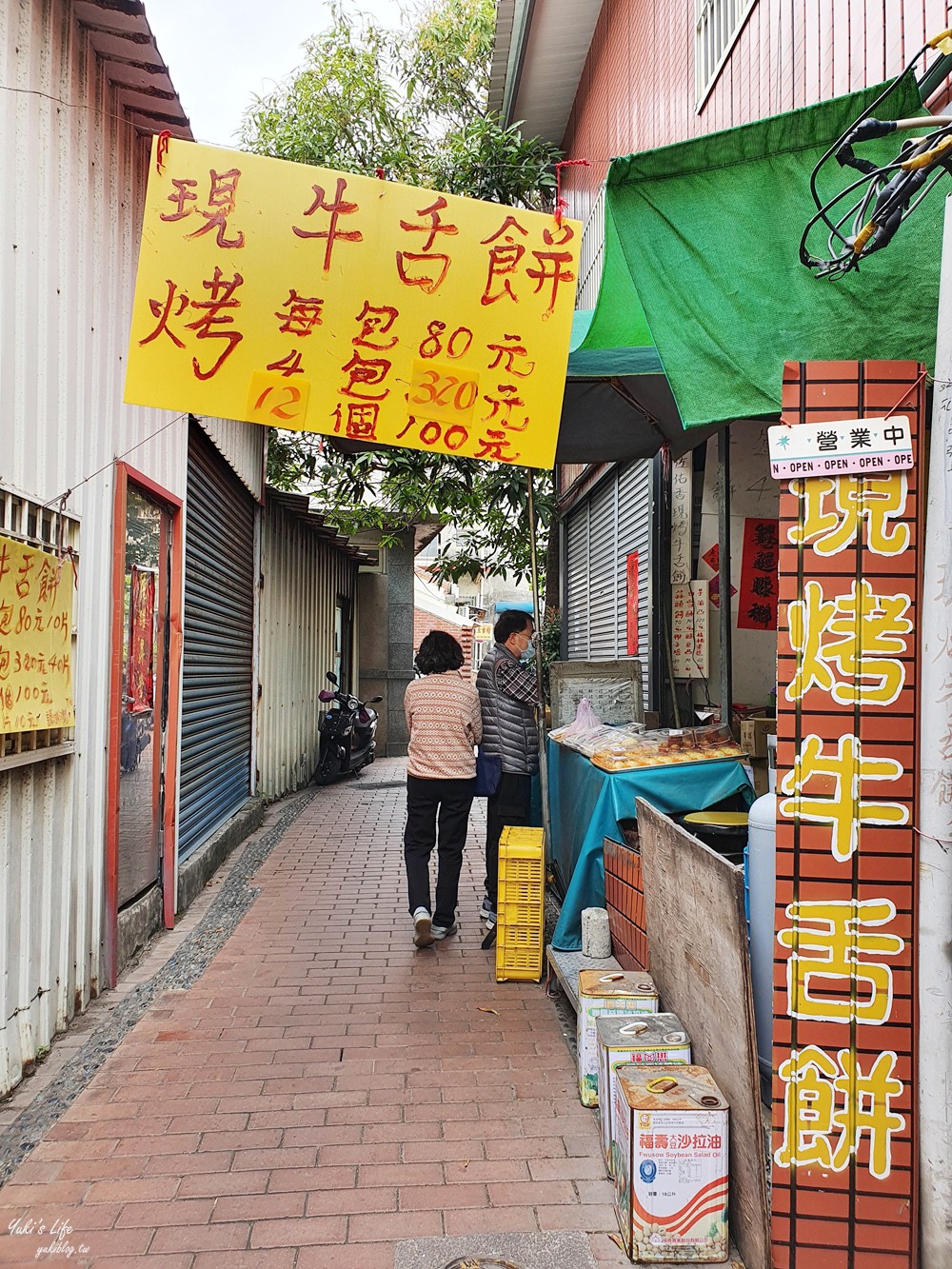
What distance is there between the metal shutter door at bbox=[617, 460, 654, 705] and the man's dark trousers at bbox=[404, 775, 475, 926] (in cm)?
234

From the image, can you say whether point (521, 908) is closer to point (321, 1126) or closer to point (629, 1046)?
point (321, 1126)

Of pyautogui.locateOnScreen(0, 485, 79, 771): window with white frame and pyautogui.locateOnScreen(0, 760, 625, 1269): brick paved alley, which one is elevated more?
pyautogui.locateOnScreen(0, 485, 79, 771): window with white frame

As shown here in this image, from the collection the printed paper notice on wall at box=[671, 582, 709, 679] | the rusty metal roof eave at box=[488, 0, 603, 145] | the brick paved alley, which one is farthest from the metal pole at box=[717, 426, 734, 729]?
the rusty metal roof eave at box=[488, 0, 603, 145]

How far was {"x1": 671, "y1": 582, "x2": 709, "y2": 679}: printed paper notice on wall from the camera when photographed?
6391 mm

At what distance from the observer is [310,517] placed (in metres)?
11.9

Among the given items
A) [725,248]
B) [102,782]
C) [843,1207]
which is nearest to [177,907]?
[102,782]

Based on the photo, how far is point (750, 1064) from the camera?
8.88ft

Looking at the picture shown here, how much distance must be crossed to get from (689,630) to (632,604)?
4.40 feet

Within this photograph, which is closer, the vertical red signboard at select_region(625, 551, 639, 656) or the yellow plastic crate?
the yellow plastic crate

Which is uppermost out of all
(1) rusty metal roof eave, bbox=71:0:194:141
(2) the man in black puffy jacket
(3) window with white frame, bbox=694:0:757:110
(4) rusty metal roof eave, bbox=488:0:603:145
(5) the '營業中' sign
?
(4) rusty metal roof eave, bbox=488:0:603:145

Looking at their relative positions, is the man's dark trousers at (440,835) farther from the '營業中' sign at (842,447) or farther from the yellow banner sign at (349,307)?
the '營業中' sign at (842,447)

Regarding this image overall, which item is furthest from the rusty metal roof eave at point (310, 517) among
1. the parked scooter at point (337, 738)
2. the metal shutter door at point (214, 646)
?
the parked scooter at point (337, 738)

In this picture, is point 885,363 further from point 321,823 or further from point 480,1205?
point 321,823

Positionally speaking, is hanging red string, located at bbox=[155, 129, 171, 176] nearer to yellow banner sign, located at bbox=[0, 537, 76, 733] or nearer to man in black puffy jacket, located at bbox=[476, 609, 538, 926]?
yellow banner sign, located at bbox=[0, 537, 76, 733]
